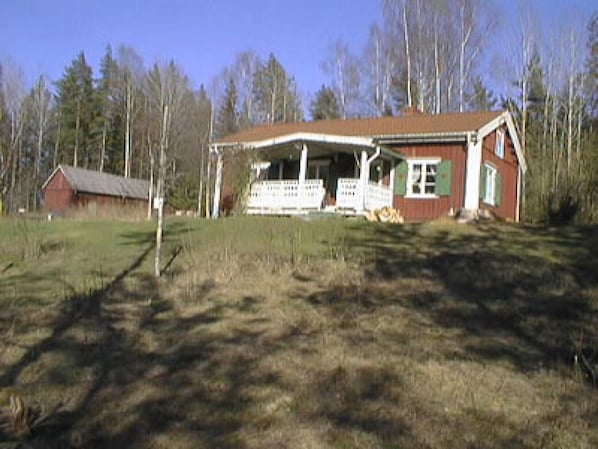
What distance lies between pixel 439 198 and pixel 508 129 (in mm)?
5684

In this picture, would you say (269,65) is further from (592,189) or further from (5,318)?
(5,318)

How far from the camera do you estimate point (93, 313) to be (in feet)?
24.3

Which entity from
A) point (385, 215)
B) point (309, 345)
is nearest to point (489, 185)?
point (385, 215)

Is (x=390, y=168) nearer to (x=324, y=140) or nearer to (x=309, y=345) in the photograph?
(x=324, y=140)

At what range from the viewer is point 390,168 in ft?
66.6

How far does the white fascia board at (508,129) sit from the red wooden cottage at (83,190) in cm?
2548

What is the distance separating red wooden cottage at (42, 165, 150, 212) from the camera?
133 feet

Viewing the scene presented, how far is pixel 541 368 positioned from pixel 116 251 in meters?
8.55

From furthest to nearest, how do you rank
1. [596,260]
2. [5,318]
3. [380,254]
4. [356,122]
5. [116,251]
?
[356,122]
[116,251]
[380,254]
[596,260]
[5,318]

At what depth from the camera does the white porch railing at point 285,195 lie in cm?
1873

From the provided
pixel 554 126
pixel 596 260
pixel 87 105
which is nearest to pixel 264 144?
pixel 596 260

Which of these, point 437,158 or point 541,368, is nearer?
point 541,368

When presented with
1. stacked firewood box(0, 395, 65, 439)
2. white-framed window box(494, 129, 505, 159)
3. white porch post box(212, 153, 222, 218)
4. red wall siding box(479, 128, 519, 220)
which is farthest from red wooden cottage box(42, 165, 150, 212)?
stacked firewood box(0, 395, 65, 439)

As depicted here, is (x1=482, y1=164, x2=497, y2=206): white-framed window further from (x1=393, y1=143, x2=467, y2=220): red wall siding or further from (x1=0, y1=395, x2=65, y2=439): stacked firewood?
(x1=0, y1=395, x2=65, y2=439): stacked firewood
